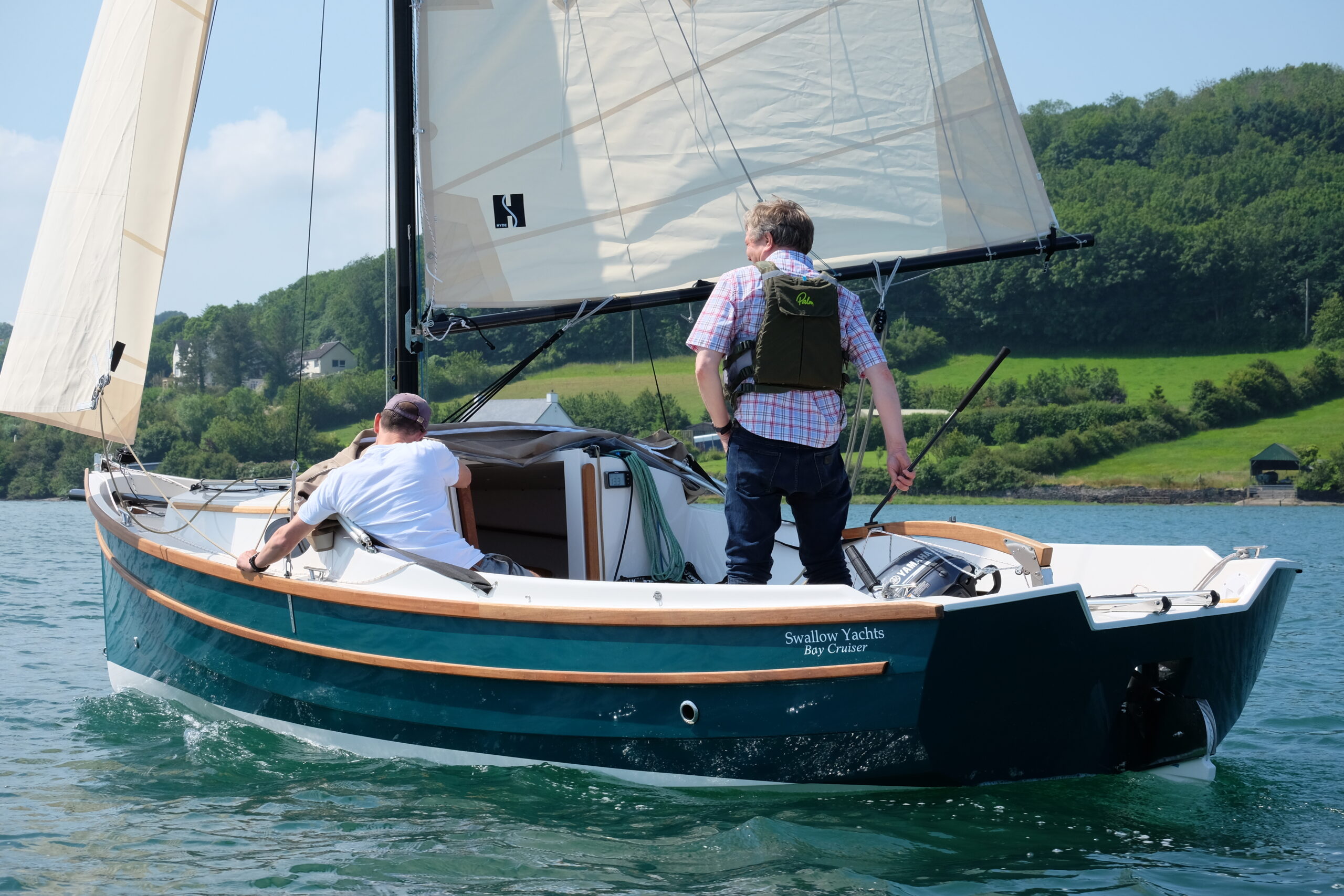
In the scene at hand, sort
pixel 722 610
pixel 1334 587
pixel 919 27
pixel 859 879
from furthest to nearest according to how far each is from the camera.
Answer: pixel 1334 587 → pixel 919 27 → pixel 722 610 → pixel 859 879

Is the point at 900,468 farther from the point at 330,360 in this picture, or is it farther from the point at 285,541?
the point at 330,360

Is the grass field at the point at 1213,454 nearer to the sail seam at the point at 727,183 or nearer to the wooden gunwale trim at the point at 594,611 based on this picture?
the sail seam at the point at 727,183

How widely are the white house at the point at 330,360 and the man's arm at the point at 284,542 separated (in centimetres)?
8551

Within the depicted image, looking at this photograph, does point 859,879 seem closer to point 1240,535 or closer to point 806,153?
point 806,153

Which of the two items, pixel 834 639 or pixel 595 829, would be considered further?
pixel 595 829

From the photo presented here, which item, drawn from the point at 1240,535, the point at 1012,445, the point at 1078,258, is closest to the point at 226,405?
the point at 1012,445

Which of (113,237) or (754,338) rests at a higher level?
(113,237)

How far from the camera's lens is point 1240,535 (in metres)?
29.5

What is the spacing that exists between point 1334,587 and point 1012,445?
55612 mm

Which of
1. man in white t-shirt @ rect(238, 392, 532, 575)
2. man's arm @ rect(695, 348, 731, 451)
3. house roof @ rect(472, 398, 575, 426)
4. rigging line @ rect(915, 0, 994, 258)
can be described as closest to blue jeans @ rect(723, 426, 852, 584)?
man's arm @ rect(695, 348, 731, 451)

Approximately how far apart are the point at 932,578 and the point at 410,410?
2.27m

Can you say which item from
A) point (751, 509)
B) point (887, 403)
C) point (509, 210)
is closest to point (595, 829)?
point (751, 509)

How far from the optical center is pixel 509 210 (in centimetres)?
641

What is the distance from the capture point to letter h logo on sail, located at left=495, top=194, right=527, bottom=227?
641 cm
